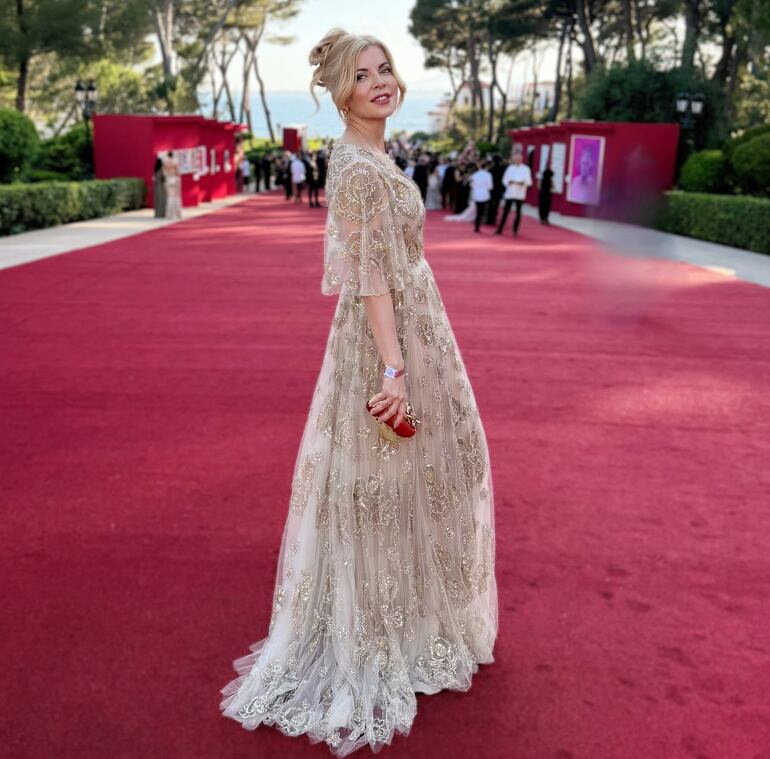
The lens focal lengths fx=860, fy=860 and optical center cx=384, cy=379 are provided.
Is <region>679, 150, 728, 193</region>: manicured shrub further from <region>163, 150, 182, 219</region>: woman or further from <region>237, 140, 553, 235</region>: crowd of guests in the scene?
<region>163, 150, 182, 219</region>: woman

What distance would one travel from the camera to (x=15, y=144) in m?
17.7

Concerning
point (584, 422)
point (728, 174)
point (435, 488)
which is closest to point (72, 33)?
point (728, 174)

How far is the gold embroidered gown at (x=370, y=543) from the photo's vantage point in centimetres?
247

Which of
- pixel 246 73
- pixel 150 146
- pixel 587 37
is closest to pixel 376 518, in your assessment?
pixel 150 146

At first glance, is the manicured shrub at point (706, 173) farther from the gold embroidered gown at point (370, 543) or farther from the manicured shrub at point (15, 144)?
the gold embroidered gown at point (370, 543)

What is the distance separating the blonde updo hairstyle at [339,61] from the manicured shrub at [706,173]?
19077 mm

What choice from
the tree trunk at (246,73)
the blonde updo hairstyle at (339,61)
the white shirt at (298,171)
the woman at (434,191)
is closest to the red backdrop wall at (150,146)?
the white shirt at (298,171)

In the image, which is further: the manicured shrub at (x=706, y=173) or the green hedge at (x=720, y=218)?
the manicured shrub at (x=706, y=173)

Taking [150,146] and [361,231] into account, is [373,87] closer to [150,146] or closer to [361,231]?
[361,231]

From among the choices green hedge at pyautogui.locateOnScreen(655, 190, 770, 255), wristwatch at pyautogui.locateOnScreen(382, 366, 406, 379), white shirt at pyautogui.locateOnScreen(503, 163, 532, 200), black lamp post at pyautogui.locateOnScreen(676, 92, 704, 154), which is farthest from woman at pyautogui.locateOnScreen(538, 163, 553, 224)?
wristwatch at pyautogui.locateOnScreen(382, 366, 406, 379)

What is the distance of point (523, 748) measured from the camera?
7.93 feet

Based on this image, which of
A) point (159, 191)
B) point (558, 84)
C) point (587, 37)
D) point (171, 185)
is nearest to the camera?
point (171, 185)

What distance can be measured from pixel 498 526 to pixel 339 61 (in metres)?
2.28

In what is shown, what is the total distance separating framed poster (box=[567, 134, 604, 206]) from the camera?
22.6 meters
